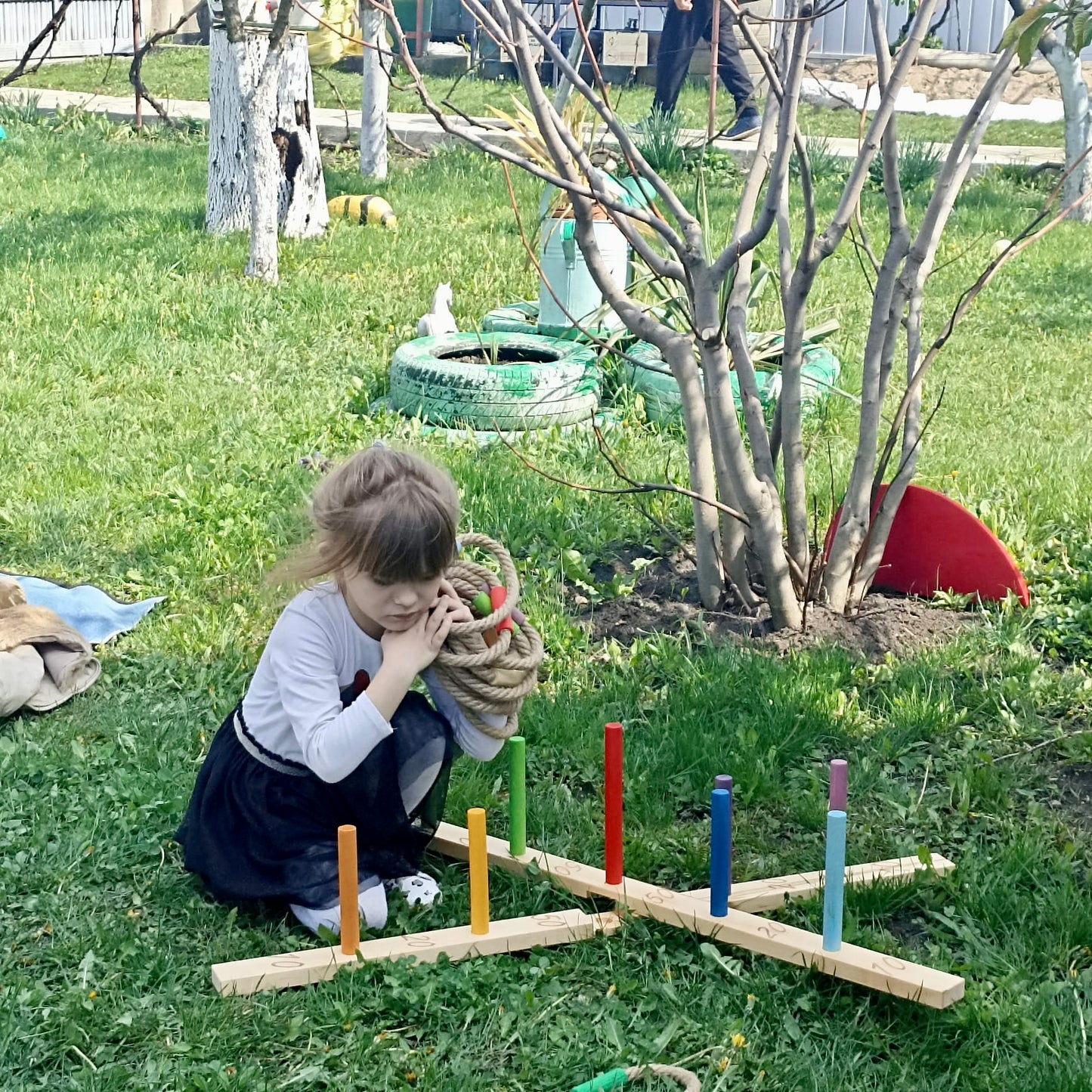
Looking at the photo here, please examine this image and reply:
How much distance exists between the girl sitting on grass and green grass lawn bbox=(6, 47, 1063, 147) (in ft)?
30.7

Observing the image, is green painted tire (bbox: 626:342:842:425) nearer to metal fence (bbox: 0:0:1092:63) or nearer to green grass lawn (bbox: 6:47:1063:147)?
green grass lawn (bbox: 6:47:1063:147)

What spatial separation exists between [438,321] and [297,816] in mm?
3876

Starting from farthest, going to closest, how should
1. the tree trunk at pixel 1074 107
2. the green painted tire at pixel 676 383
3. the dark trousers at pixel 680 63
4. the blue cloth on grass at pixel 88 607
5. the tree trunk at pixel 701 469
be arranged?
the dark trousers at pixel 680 63 → the tree trunk at pixel 1074 107 → the green painted tire at pixel 676 383 → the blue cloth on grass at pixel 88 607 → the tree trunk at pixel 701 469

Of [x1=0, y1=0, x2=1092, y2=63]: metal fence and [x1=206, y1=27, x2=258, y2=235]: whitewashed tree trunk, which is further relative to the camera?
[x1=0, y1=0, x2=1092, y2=63]: metal fence

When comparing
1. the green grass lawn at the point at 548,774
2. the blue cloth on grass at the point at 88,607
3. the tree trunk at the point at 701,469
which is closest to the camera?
the green grass lawn at the point at 548,774

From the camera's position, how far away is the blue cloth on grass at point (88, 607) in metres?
4.01

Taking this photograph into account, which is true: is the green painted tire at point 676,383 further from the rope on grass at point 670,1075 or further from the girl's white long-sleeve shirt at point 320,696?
the rope on grass at point 670,1075

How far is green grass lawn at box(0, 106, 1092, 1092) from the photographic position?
96.0 inches

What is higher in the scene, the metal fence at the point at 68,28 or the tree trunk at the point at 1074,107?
the metal fence at the point at 68,28

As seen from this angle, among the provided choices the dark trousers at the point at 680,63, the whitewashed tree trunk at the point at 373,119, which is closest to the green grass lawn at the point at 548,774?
the whitewashed tree trunk at the point at 373,119

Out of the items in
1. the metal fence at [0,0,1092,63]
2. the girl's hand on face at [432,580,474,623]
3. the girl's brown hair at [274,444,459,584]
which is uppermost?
the metal fence at [0,0,1092,63]

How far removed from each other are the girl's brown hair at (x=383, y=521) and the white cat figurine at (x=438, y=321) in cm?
356

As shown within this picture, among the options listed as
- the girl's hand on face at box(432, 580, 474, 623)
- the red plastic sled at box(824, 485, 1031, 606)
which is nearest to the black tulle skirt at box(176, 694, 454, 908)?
the girl's hand on face at box(432, 580, 474, 623)

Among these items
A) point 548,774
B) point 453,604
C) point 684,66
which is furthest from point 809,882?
point 684,66
